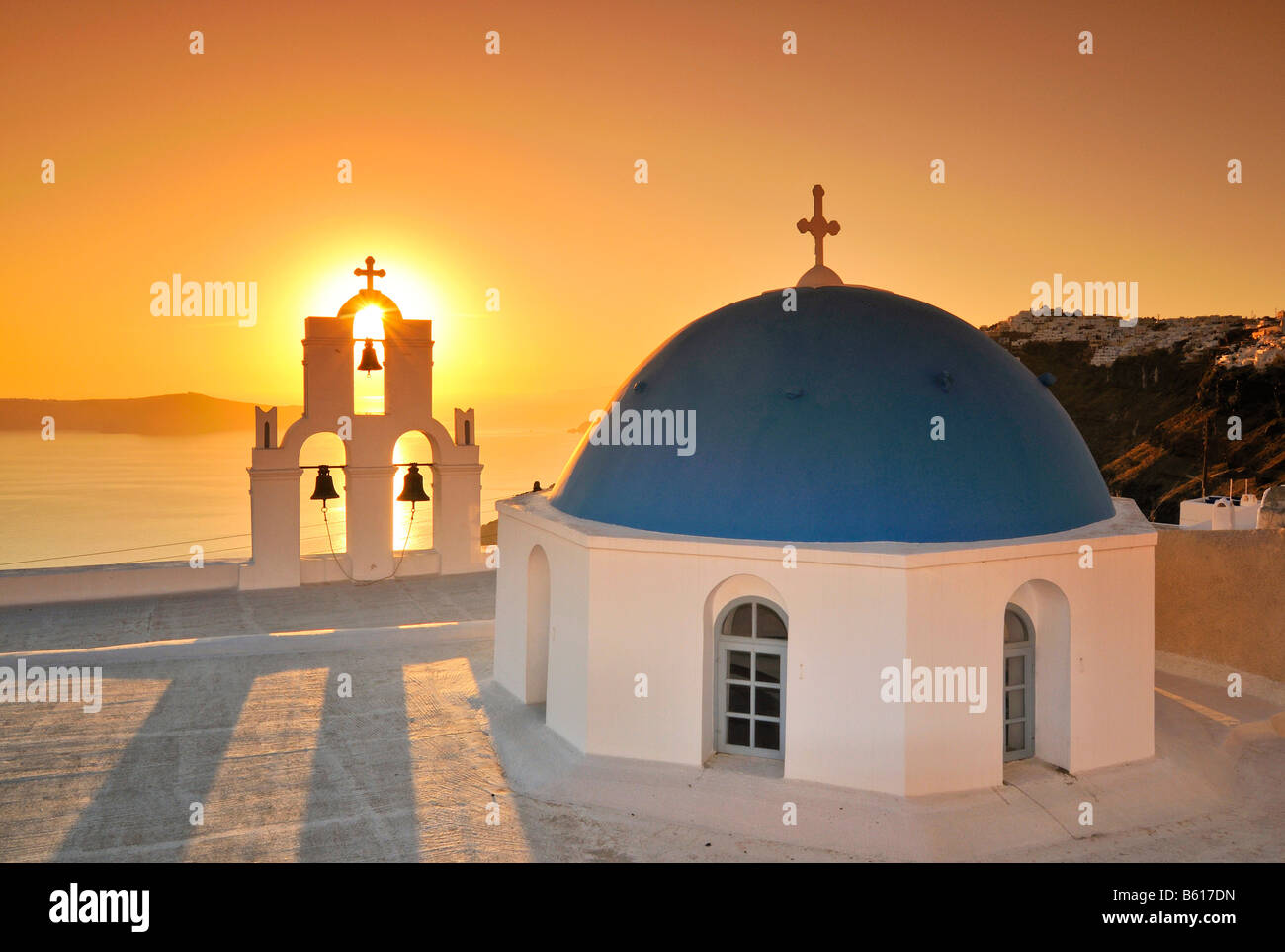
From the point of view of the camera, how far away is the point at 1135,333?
7544cm

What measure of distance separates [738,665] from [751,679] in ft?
0.58

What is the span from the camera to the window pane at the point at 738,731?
28.9 feet

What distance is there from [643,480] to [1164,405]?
208ft

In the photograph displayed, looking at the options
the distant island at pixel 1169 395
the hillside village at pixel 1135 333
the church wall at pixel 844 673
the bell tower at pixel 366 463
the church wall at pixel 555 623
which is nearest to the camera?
the church wall at pixel 844 673

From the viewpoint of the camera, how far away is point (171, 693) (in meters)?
11.3

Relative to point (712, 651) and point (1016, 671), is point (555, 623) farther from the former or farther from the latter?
point (1016, 671)

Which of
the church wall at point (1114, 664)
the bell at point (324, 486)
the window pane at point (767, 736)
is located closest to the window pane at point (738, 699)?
the window pane at point (767, 736)

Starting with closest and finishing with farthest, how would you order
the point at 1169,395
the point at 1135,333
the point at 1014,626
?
the point at 1014,626 → the point at 1169,395 → the point at 1135,333

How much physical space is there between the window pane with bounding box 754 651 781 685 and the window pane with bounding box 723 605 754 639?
0.77ft

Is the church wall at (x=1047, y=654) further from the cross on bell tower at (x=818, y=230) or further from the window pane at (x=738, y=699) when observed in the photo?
the cross on bell tower at (x=818, y=230)

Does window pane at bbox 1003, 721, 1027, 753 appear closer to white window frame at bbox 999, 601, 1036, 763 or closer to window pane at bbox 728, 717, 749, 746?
white window frame at bbox 999, 601, 1036, 763

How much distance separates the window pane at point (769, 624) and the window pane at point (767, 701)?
1.65ft

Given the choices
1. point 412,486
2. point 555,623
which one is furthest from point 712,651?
point 412,486
